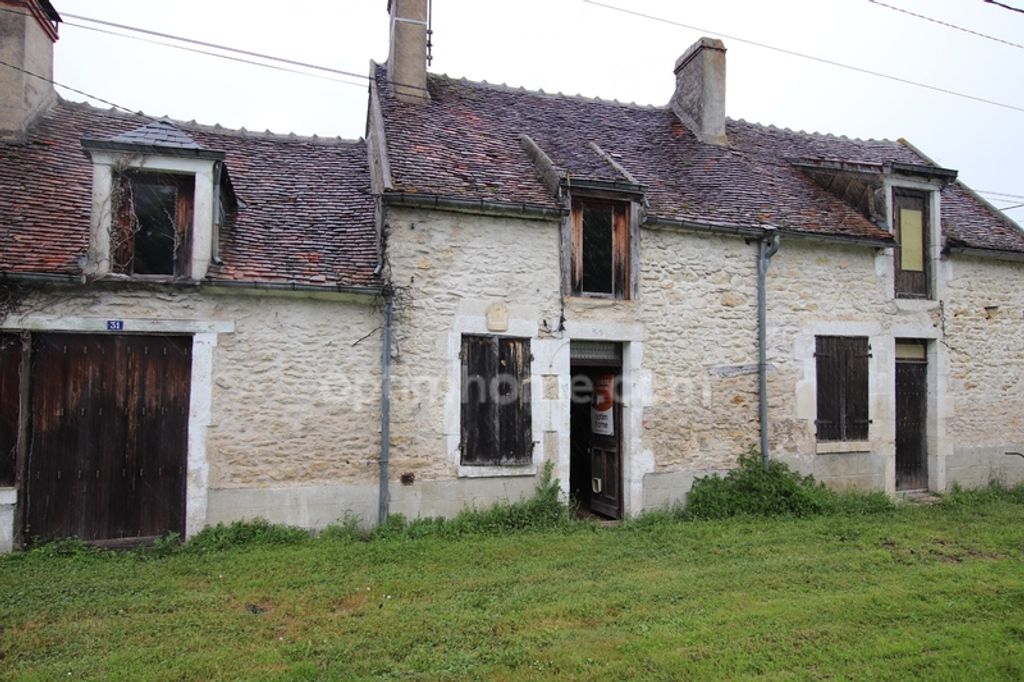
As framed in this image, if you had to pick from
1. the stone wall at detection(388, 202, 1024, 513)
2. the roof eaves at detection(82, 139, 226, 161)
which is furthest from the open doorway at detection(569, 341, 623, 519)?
the roof eaves at detection(82, 139, 226, 161)

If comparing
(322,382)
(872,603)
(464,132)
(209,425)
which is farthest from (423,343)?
(872,603)

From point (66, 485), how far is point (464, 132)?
279 inches

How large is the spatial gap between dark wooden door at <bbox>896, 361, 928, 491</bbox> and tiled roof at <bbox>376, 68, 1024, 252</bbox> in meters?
2.29

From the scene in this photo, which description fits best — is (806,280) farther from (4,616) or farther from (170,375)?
(4,616)

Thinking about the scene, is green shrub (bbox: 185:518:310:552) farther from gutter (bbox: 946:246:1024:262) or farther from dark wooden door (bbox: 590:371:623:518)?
gutter (bbox: 946:246:1024:262)

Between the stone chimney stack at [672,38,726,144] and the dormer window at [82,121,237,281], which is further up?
the stone chimney stack at [672,38,726,144]

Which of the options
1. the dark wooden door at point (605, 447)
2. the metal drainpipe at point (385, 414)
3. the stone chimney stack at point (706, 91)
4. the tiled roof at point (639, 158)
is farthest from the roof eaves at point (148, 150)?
the stone chimney stack at point (706, 91)

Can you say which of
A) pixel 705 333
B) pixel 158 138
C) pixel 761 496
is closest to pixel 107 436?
pixel 158 138

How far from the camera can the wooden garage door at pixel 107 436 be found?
23.1 ft

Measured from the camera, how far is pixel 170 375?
7.45 meters

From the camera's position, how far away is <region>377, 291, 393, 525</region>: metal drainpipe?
25.7ft

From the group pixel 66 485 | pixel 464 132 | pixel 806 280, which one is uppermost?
pixel 464 132

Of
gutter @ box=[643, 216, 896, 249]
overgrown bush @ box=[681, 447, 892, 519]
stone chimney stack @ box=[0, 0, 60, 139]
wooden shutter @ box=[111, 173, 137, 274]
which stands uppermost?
stone chimney stack @ box=[0, 0, 60, 139]

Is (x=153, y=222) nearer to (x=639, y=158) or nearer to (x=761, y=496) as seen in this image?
(x=639, y=158)
